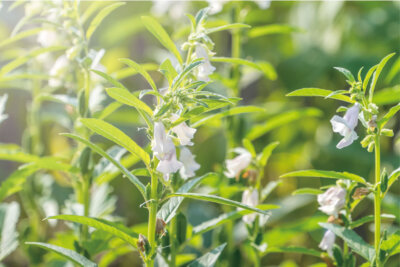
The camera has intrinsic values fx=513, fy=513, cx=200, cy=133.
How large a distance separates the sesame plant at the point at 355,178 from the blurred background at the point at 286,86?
0.75m

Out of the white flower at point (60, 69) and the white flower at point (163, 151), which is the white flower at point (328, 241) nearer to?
the white flower at point (163, 151)

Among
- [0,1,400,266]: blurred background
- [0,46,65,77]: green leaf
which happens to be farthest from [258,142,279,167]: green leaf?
[0,1,400,266]: blurred background

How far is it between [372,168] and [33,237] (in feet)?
4.47

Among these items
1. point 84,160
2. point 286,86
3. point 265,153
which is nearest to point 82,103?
point 84,160

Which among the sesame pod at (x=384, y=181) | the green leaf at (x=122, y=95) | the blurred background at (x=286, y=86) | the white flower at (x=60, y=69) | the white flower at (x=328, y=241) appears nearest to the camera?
the green leaf at (x=122, y=95)

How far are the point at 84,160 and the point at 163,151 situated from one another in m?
0.36

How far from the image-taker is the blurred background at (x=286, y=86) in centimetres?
200

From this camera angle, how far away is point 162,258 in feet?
3.48

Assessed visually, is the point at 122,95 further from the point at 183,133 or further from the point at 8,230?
the point at 8,230

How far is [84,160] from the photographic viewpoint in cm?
108

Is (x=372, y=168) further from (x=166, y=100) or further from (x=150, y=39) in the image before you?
(x=166, y=100)

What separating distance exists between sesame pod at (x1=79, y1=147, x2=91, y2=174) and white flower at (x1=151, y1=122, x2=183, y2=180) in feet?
1.12

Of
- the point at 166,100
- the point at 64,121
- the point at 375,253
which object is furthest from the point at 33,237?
the point at 375,253

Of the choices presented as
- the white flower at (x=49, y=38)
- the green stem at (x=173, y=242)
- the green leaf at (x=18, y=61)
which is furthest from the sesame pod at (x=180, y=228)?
the white flower at (x=49, y=38)
